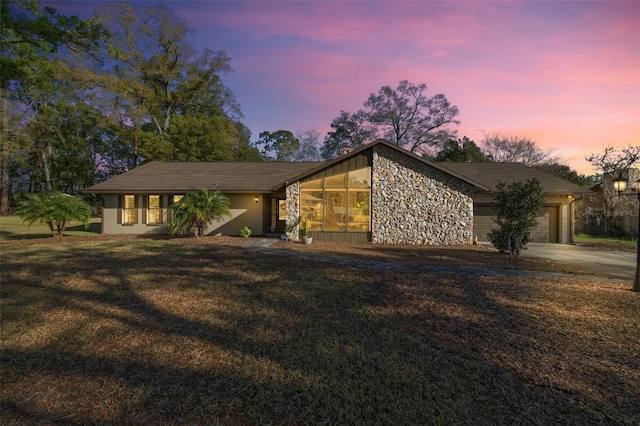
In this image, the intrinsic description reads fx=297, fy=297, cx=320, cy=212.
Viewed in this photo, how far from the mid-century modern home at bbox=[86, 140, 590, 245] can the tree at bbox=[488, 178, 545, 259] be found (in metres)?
2.68

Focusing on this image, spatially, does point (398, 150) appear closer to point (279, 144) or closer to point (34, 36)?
point (34, 36)

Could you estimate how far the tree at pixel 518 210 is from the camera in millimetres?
10055

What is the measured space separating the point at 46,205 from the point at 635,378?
64.1 feet

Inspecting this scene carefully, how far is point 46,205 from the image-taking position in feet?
45.6

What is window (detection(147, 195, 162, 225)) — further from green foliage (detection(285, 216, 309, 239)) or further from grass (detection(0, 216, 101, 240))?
green foliage (detection(285, 216, 309, 239))

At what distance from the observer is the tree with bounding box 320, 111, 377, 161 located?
3553 centimetres

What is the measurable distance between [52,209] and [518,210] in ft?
64.8

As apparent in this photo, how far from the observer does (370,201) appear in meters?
14.4

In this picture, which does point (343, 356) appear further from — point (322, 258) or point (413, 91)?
point (413, 91)

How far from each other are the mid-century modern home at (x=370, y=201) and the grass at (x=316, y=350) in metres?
7.11

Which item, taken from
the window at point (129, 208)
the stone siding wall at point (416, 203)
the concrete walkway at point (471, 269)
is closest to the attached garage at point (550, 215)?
the stone siding wall at point (416, 203)

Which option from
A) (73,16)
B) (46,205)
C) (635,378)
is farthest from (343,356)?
(46,205)

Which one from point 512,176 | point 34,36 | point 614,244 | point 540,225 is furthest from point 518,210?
point 34,36

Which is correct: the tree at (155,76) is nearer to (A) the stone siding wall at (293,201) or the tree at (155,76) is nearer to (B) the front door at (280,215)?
(B) the front door at (280,215)
